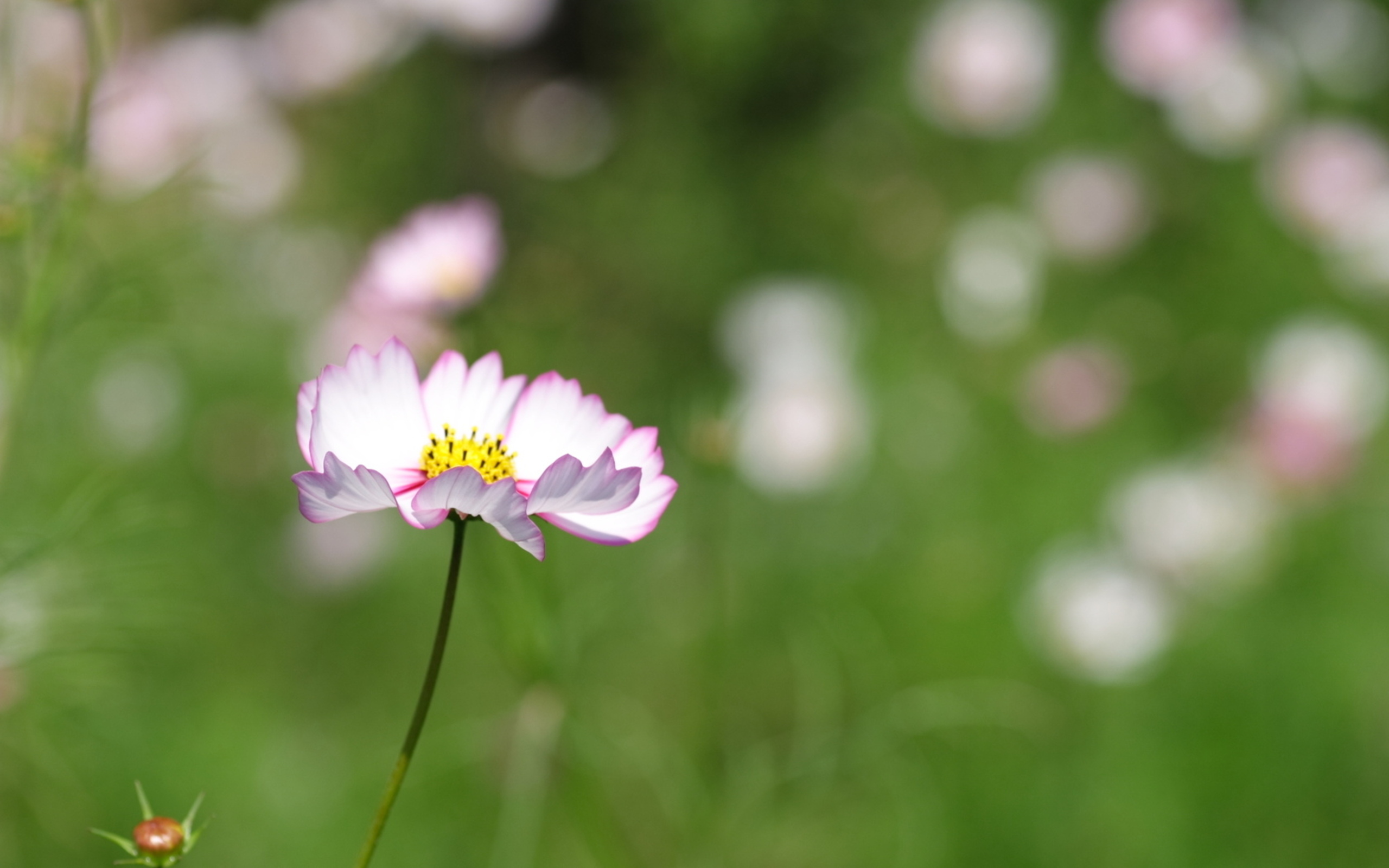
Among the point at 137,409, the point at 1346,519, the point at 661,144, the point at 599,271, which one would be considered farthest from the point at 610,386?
the point at 1346,519

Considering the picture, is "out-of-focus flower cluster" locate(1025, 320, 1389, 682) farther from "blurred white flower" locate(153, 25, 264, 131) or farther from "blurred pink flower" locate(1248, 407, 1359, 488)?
"blurred white flower" locate(153, 25, 264, 131)

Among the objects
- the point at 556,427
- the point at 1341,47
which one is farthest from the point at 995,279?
the point at 556,427

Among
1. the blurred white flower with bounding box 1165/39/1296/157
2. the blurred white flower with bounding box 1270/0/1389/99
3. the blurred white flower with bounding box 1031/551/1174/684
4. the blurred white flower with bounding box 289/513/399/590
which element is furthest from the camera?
the blurred white flower with bounding box 1270/0/1389/99

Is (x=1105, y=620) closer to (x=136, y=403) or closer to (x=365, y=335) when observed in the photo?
(x=365, y=335)

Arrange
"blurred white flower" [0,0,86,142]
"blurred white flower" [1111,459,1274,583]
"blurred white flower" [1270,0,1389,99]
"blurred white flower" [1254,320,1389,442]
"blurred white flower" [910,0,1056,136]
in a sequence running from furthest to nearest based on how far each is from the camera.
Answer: "blurred white flower" [1270,0,1389,99], "blurred white flower" [910,0,1056,136], "blurred white flower" [1254,320,1389,442], "blurred white flower" [1111,459,1274,583], "blurred white flower" [0,0,86,142]

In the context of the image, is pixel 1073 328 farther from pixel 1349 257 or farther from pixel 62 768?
pixel 62 768

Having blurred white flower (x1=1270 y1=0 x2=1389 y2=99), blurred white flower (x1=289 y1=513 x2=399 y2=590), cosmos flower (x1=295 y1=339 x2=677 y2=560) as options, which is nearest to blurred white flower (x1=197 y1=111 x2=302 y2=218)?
blurred white flower (x1=289 y1=513 x2=399 y2=590)
